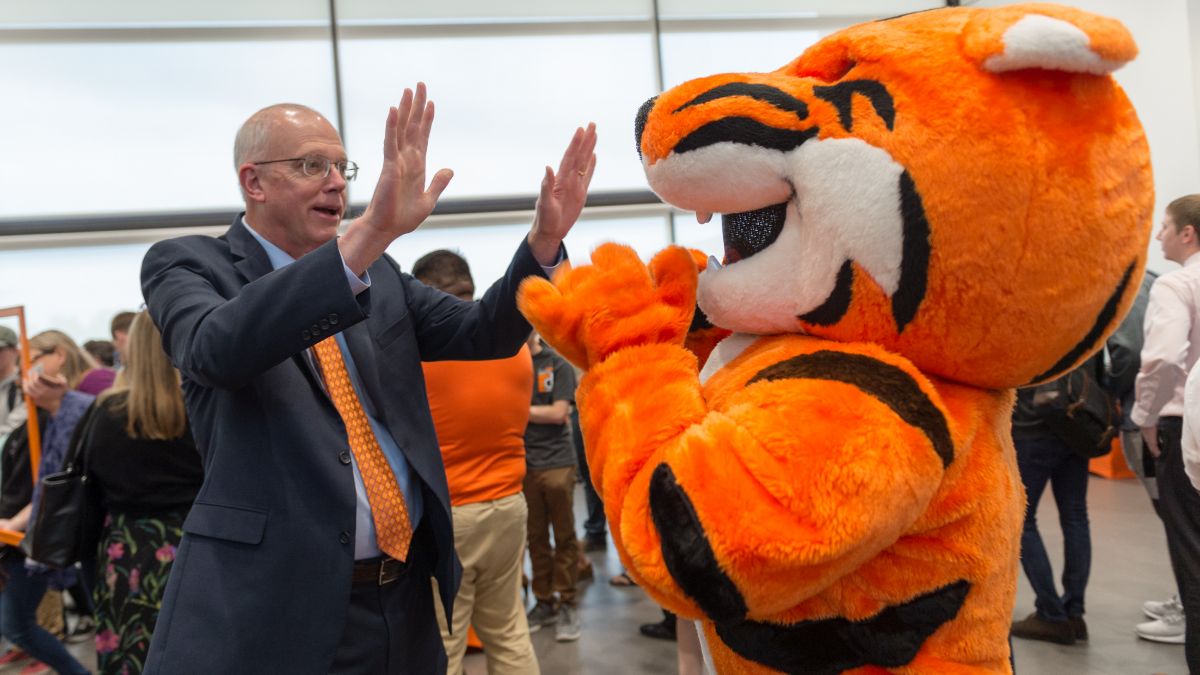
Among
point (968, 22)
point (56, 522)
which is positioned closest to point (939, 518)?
point (968, 22)

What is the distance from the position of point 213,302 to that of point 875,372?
987 millimetres

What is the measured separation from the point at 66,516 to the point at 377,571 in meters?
1.68

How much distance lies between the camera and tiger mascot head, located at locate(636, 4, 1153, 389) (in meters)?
0.95

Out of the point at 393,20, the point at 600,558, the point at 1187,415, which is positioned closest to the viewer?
the point at 1187,415

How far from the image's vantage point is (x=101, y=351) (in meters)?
5.38

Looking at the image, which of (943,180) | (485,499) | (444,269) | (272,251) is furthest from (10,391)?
(943,180)

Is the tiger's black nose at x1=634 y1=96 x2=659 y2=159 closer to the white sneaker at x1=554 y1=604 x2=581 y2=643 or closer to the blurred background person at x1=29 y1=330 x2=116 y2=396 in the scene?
the white sneaker at x1=554 y1=604 x2=581 y2=643

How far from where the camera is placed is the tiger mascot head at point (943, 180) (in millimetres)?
951

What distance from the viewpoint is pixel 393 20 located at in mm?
7141

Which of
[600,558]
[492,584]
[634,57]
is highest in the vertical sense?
[634,57]

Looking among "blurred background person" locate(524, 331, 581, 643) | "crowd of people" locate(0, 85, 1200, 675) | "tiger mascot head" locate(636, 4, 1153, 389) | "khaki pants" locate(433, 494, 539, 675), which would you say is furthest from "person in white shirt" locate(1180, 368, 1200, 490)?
"blurred background person" locate(524, 331, 581, 643)

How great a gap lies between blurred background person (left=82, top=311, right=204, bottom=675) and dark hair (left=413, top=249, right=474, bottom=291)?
863 mm

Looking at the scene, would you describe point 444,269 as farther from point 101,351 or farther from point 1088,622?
point 101,351

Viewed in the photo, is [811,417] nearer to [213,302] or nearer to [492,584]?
[213,302]
